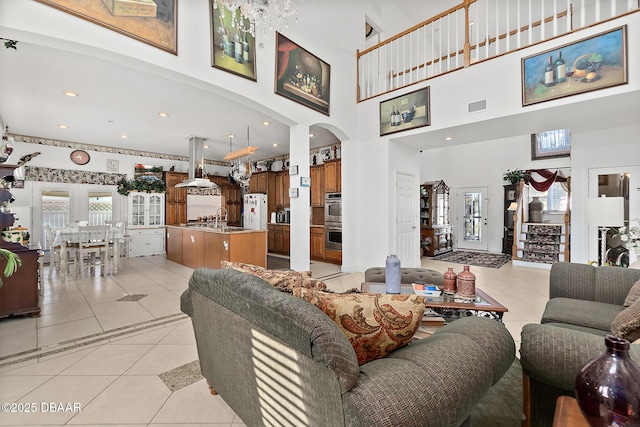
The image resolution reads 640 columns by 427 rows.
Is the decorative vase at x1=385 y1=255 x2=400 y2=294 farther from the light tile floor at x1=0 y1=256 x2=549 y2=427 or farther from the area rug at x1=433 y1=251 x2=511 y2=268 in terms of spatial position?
the area rug at x1=433 y1=251 x2=511 y2=268

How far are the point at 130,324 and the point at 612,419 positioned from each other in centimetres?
360

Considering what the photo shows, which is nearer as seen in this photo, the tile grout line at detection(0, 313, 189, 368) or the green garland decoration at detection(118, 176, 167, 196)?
the tile grout line at detection(0, 313, 189, 368)

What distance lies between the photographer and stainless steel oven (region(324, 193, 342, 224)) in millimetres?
6727

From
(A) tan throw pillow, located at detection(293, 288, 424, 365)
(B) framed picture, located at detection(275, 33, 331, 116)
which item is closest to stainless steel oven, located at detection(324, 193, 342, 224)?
(B) framed picture, located at detection(275, 33, 331, 116)

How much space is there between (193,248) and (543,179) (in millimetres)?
8970

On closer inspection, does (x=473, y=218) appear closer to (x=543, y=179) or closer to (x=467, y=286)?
(x=543, y=179)

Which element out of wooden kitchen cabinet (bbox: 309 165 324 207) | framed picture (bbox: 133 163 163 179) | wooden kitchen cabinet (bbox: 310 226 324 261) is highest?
framed picture (bbox: 133 163 163 179)

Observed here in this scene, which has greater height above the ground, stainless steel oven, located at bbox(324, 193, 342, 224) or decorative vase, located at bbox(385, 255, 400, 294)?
stainless steel oven, located at bbox(324, 193, 342, 224)

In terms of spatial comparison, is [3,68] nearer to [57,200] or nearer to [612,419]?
[57,200]

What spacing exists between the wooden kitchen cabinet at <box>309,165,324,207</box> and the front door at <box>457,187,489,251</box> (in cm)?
515

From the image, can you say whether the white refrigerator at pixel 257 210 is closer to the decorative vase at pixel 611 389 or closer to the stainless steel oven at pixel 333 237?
the stainless steel oven at pixel 333 237

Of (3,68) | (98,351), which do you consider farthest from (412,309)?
(3,68)

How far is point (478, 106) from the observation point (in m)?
4.33

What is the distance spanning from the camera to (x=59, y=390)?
190cm
